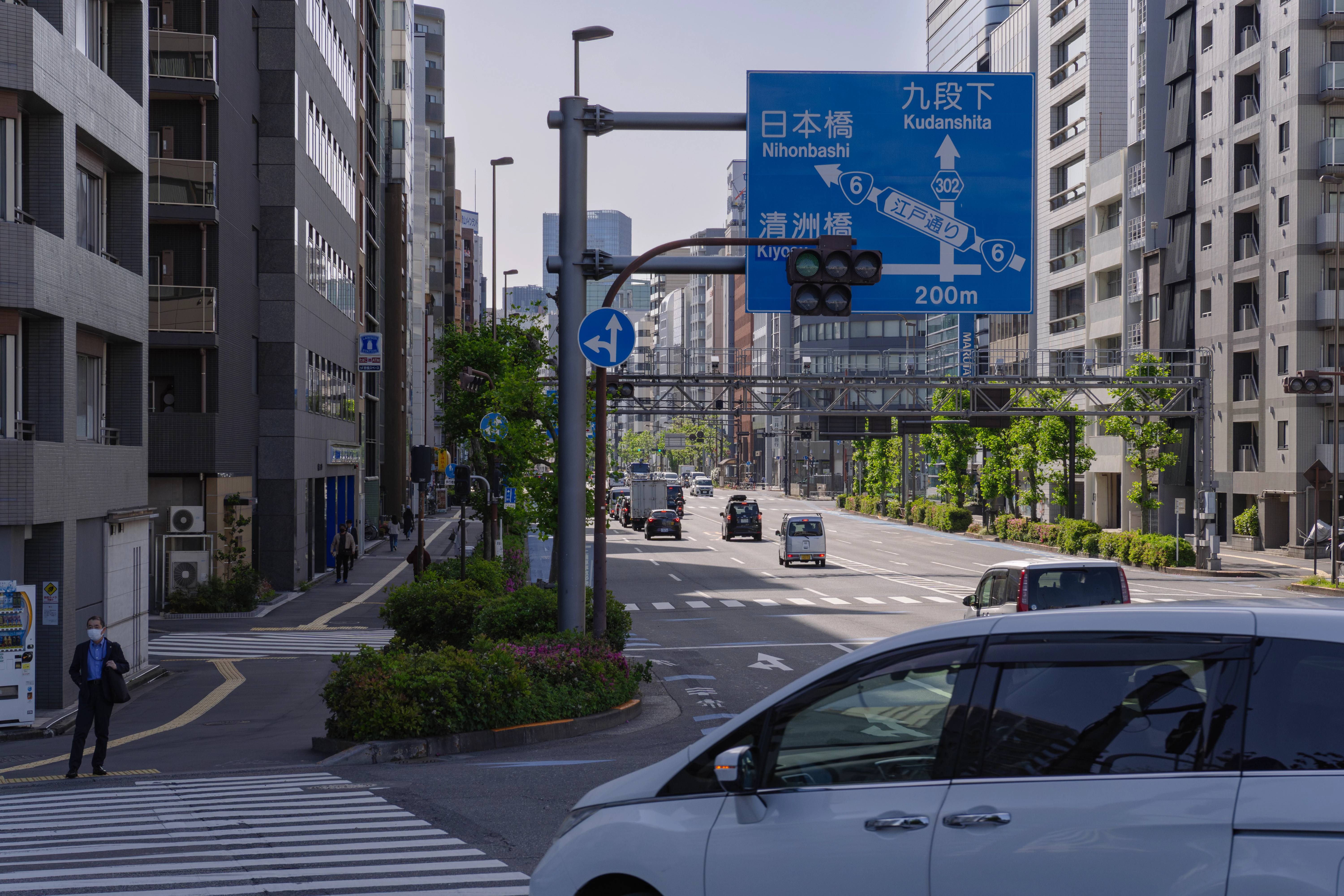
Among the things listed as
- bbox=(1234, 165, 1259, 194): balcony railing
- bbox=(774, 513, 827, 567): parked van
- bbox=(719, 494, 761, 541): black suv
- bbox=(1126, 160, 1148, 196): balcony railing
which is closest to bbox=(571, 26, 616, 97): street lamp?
bbox=(774, 513, 827, 567): parked van

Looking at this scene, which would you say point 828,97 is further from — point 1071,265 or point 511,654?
point 1071,265

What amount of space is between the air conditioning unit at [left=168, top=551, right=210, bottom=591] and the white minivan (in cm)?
3230

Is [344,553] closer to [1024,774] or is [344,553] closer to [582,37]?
[582,37]

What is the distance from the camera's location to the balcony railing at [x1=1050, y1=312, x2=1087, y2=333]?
7612cm

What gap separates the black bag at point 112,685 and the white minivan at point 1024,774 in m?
11.4

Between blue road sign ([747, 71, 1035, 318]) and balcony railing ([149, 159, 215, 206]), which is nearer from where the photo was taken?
blue road sign ([747, 71, 1035, 318])

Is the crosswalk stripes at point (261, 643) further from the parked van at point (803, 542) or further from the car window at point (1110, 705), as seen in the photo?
the car window at point (1110, 705)

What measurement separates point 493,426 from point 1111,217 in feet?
168

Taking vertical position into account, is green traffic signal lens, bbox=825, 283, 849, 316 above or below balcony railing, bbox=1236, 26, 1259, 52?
below

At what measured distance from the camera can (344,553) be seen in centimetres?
4347

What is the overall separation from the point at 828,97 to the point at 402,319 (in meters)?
67.2

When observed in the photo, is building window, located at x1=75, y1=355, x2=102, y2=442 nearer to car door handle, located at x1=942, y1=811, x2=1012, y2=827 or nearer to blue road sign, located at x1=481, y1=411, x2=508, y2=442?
blue road sign, located at x1=481, y1=411, x2=508, y2=442

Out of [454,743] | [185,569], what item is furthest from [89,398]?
[185,569]

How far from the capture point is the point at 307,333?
42500 millimetres
